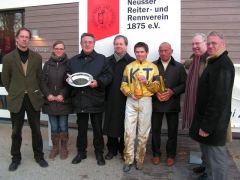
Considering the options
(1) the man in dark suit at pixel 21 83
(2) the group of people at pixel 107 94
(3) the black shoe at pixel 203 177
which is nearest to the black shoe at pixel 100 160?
(2) the group of people at pixel 107 94

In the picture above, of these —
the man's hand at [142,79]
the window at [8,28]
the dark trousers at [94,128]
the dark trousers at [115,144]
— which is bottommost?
the dark trousers at [115,144]

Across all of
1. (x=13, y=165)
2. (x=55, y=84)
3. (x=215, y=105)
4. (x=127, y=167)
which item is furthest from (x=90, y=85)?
(x=215, y=105)

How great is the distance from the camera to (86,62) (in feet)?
→ 15.7

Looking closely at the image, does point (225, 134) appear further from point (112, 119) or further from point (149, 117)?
point (112, 119)

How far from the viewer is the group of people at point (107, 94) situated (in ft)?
14.9

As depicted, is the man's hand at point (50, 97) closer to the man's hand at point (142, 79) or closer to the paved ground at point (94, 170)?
the paved ground at point (94, 170)

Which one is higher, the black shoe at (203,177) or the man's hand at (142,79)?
the man's hand at (142,79)

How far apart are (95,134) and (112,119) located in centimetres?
33

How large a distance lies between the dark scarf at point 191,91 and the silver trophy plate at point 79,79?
4.35 ft

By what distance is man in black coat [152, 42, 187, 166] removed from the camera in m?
4.71

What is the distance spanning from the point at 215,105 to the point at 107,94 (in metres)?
1.98

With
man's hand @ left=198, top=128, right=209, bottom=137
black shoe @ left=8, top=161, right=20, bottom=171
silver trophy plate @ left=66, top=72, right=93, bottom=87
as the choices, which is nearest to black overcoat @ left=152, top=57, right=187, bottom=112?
silver trophy plate @ left=66, top=72, right=93, bottom=87

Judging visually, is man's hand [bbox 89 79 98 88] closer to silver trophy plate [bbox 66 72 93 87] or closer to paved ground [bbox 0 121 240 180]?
silver trophy plate [bbox 66 72 93 87]

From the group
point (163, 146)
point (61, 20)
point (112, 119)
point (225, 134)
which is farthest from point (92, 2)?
point (225, 134)
